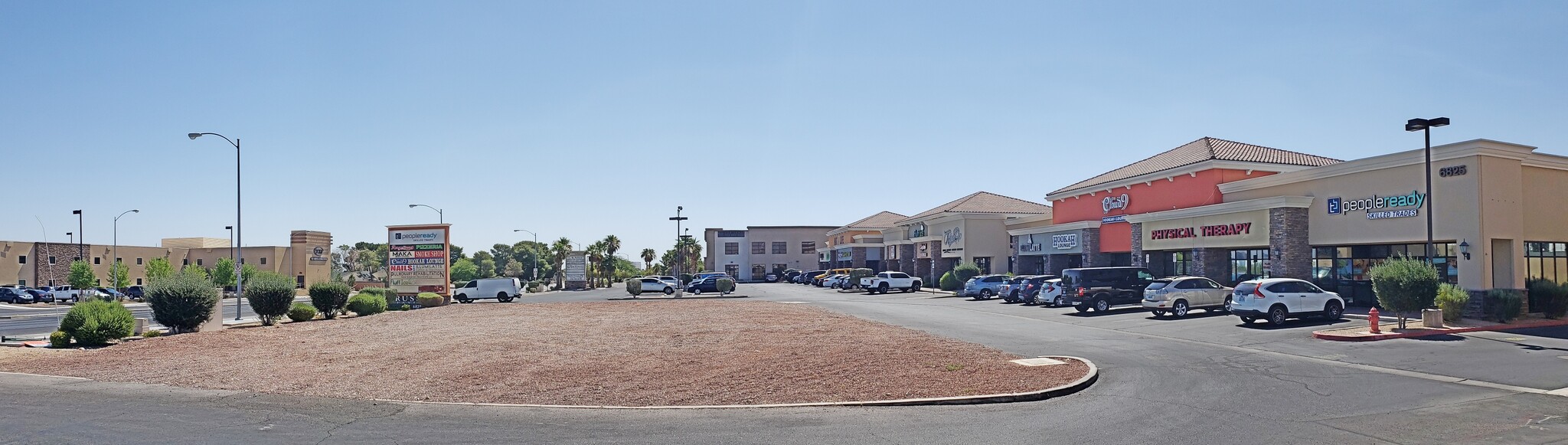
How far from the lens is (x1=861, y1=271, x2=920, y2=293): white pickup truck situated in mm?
58062

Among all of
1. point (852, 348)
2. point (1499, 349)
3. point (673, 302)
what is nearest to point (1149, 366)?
point (852, 348)

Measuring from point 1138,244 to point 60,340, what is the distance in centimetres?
3886

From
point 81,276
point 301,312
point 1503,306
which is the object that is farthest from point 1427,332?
point 81,276

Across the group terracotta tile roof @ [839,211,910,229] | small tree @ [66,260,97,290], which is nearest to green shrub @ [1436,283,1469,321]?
terracotta tile roof @ [839,211,910,229]

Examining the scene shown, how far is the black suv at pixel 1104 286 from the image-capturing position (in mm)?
32562

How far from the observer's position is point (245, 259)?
87188 millimetres

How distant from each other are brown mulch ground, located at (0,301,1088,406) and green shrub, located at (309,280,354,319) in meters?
4.75

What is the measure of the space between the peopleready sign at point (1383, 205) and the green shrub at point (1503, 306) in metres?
3.42

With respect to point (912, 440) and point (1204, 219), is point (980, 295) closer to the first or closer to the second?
point (1204, 219)

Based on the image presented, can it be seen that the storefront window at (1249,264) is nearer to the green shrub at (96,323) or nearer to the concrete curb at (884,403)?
the concrete curb at (884,403)

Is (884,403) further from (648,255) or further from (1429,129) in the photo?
(648,255)

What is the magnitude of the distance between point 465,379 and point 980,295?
34870 mm

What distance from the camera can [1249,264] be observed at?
116ft

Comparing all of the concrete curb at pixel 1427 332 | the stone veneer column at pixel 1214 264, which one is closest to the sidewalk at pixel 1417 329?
the concrete curb at pixel 1427 332
